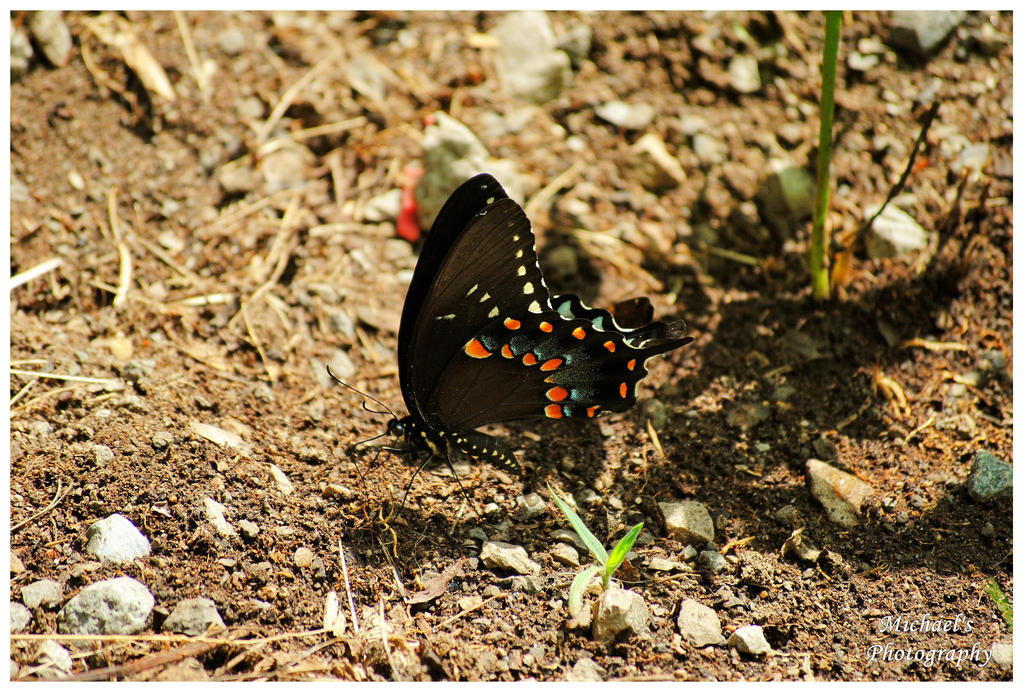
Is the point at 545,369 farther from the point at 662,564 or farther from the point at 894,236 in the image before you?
the point at 894,236

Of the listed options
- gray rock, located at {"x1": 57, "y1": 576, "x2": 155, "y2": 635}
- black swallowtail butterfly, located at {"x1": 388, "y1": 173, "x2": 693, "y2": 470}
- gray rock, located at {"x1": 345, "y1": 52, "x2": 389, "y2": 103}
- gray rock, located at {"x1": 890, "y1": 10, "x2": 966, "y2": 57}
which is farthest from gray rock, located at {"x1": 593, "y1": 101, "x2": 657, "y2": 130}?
gray rock, located at {"x1": 57, "y1": 576, "x2": 155, "y2": 635}

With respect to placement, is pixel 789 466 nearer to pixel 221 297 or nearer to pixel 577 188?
pixel 577 188

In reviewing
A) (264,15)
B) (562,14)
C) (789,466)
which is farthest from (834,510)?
(264,15)

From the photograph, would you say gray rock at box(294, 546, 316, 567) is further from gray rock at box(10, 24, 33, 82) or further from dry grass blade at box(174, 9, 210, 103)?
gray rock at box(10, 24, 33, 82)

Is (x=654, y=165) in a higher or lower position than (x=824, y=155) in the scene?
lower

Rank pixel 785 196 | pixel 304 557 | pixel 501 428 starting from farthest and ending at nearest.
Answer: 1. pixel 785 196
2. pixel 501 428
3. pixel 304 557

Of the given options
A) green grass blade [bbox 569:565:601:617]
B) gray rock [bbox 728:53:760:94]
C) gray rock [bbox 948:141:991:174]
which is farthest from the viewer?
gray rock [bbox 728:53:760:94]

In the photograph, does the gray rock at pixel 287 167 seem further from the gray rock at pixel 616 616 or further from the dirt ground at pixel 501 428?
the gray rock at pixel 616 616

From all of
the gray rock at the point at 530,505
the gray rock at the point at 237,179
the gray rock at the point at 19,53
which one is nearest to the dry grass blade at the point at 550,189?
the gray rock at the point at 237,179

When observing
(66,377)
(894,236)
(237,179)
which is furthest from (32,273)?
(894,236)
